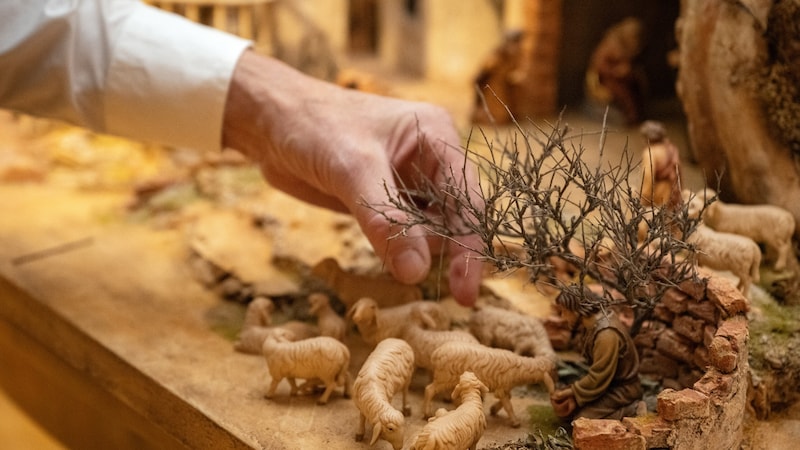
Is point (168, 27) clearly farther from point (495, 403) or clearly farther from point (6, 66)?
point (495, 403)

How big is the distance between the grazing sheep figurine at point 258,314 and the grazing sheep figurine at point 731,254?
179cm

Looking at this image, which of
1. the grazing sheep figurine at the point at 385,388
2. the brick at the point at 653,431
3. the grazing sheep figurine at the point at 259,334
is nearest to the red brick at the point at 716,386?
the brick at the point at 653,431

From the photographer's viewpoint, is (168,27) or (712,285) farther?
(168,27)

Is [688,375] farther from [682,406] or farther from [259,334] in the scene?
[259,334]

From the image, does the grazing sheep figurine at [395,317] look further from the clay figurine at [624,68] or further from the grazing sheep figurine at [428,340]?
the clay figurine at [624,68]

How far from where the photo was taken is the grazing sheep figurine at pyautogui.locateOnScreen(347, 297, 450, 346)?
3.62 metres

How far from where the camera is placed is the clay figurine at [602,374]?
10.4 ft

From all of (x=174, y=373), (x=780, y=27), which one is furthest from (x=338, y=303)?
(x=780, y=27)

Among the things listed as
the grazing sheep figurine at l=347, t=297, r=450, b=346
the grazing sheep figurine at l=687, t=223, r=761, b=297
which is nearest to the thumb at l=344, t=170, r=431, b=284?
the grazing sheep figurine at l=347, t=297, r=450, b=346

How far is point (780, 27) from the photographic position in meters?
3.89

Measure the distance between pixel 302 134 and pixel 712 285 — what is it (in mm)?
1710

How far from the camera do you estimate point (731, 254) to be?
3.66m

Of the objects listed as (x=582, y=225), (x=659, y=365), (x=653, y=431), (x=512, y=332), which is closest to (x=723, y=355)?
(x=653, y=431)

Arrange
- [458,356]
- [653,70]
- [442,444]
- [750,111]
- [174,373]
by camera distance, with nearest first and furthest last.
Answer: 1. [442,444]
2. [458,356]
3. [174,373]
4. [750,111]
5. [653,70]
